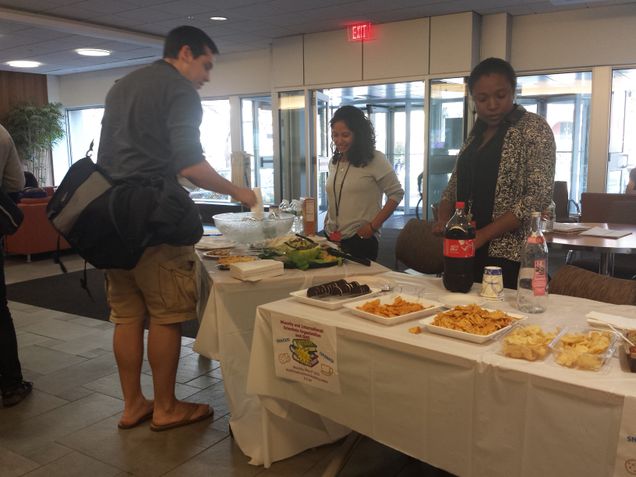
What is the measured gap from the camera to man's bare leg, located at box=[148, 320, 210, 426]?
228 centimetres

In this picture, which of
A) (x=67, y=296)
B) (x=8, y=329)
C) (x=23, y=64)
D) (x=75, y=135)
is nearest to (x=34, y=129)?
(x=23, y=64)

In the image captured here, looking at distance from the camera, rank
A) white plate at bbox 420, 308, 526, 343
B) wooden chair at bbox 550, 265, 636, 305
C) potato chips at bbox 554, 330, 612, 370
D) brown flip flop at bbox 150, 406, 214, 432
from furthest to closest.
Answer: brown flip flop at bbox 150, 406, 214, 432 < wooden chair at bbox 550, 265, 636, 305 < white plate at bbox 420, 308, 526, 343 < potato chips at bbox 554, 330, 612, 370

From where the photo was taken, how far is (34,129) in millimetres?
10461

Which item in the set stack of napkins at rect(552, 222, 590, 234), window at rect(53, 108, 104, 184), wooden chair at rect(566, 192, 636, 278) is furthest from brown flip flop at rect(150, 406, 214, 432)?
window at rect(53, 108, 104, 184)

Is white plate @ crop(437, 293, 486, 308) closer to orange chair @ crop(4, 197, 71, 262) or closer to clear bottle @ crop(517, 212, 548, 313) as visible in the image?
clear bottle @ crop(517, 212, 548, 313)

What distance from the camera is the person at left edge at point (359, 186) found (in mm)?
2930

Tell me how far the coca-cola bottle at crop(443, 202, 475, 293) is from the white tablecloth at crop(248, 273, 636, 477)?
152 millimetres

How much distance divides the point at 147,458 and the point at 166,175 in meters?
1.10

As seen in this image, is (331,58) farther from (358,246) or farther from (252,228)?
(252,228)

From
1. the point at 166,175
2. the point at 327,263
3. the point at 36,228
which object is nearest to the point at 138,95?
the point at 166,175

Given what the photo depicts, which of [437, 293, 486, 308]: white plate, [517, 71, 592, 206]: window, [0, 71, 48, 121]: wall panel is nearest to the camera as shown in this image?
[437, 293, 486, 308]: white plate

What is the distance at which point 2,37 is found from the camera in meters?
7.39

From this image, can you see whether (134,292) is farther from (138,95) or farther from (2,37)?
(2,37)

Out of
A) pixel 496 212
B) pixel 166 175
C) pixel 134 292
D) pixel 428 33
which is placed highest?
pixel 428 33
